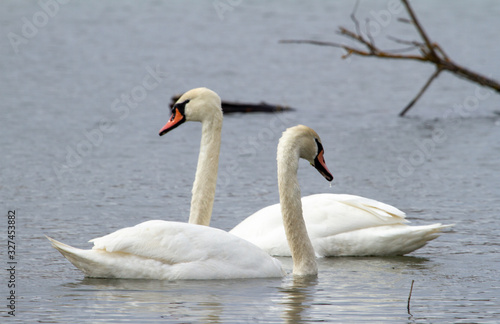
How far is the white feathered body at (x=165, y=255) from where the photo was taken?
7.46 m

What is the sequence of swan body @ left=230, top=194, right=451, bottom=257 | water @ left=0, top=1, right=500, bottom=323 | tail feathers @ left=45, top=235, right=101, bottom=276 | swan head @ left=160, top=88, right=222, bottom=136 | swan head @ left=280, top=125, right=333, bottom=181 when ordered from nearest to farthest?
1. water @ left=0, top=1, right=500, bottom=323
2. tail feathers @ left=45, top=235, right=101, bottom=276
3. swan head @ left=280, top=125, right=333, bottom=181
4. swan head @ left=160, top=88, right=222, bottom=136
5. swan body @ left=230, top=194, right=451, bottom=257

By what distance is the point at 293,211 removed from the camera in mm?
8031

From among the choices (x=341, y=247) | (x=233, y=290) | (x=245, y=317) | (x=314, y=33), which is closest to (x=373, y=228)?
(x=341, y=247)

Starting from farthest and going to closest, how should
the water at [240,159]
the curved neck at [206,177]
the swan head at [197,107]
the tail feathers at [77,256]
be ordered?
the swan head at [197,107]
the curved neck at [206,177]
the tail feathers at [77,256]
the water at [240,159]

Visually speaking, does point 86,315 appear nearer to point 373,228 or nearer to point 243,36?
point 373,228

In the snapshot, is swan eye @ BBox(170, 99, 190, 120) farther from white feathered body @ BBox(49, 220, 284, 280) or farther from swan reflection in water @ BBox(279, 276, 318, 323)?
swan reflection in water @ BBox(279, 276, 318, 323)

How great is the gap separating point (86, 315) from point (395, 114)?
12885 mm

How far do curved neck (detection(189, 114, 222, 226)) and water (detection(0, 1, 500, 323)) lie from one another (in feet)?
3.19

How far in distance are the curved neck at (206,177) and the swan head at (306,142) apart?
1068mm

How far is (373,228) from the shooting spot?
918cm

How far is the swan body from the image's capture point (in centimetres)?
906

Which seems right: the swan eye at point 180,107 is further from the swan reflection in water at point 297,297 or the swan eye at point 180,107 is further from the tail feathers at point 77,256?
the swan reflection in water at point 297,297

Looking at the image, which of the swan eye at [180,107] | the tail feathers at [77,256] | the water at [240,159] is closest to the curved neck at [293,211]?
the water at [240,159]

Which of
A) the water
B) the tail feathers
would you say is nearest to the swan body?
the water
